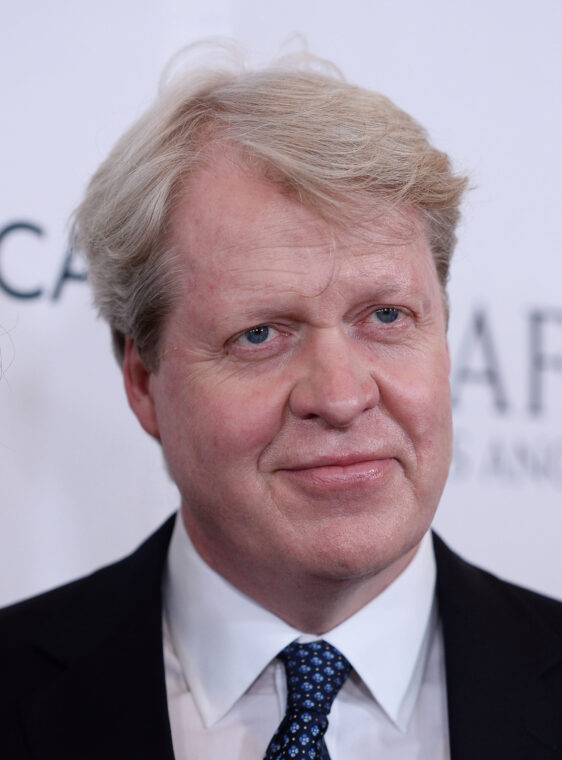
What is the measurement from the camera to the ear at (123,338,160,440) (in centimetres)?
192

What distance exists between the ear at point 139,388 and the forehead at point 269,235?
11.4 inches

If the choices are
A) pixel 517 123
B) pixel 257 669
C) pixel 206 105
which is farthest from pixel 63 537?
pixel 517 123

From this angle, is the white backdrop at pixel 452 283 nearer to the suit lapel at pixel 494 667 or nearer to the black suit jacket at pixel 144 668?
the black suit jacket at pixel 144 668

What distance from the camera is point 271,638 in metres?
1.71

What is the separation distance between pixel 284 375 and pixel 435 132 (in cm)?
103


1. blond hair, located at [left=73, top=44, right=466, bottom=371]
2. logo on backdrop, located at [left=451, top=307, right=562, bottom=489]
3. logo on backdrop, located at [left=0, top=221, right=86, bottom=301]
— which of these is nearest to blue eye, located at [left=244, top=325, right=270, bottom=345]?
blond hair, located at [left=73, top=44, right=466, bottom=371]

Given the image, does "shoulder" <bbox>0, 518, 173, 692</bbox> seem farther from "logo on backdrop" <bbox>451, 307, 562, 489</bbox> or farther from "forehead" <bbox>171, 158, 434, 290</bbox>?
"logo on backdrop" <bbox>451, 307, 562, 489</bbox>

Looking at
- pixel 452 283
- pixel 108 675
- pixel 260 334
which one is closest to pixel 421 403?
pixel 260 334

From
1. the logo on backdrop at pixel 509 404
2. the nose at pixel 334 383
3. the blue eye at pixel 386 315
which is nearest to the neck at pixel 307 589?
the nose at pixel 334 383

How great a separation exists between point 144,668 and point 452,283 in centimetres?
116

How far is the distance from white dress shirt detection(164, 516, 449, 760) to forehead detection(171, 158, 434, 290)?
0.51m

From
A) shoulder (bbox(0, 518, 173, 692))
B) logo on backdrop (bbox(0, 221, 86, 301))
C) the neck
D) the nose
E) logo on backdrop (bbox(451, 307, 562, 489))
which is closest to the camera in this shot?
the nose

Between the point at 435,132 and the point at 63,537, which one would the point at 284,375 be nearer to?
the point at 63,537

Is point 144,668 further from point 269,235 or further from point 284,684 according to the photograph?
A: point 269,235
